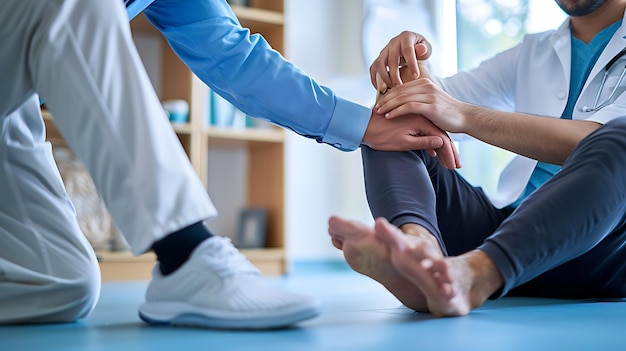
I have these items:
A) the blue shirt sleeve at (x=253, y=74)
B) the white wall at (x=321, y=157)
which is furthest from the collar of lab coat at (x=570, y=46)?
the white wall at (x=321, y=157)

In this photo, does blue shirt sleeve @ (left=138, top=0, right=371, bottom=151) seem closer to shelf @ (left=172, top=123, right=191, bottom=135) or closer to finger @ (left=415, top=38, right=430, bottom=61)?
finger @ (left=415, top=38, right=430, bottom=61)

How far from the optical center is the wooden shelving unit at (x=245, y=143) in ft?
9.68

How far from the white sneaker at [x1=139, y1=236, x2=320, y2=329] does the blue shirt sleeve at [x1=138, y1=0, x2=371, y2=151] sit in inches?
19.2

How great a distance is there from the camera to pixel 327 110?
1358 mm

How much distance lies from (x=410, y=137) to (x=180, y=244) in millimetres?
546

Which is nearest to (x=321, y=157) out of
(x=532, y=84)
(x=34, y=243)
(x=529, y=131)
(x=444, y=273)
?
(x=532, y=84)

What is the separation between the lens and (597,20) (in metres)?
1.56

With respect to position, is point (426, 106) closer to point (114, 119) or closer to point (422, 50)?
point (422, 50)

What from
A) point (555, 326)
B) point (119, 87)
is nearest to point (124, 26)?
point (119, 87)

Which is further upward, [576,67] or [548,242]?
[576,67]

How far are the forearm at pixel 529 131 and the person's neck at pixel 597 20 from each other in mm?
404

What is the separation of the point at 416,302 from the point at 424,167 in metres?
0.28

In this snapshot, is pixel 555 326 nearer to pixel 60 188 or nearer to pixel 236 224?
pixel 60 188

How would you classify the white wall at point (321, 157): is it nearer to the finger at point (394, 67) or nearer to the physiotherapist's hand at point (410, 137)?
the finger at point (394, 67)
